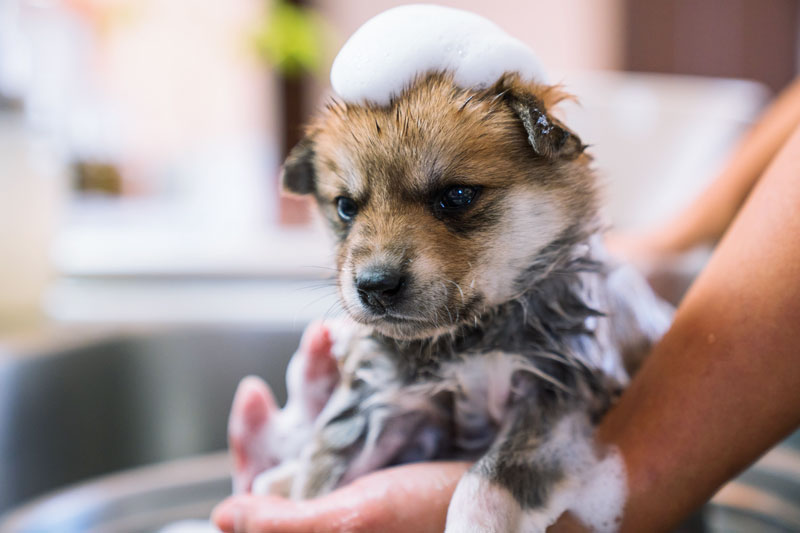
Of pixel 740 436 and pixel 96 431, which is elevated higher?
pixel 740 436

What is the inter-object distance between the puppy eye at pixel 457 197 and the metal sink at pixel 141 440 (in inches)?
26.9

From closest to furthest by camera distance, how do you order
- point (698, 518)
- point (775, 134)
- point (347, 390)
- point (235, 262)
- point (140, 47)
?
point (347, 390)
point (698, 518)
point (775, 134)
point (235, 262)
point (140, 47)

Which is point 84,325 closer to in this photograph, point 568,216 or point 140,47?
point 568,216

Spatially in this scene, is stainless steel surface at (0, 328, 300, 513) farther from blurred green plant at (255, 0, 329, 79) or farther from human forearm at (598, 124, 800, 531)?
blurred green plant at (255, 0, 329, 79)

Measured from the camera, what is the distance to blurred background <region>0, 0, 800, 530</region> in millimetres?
1450

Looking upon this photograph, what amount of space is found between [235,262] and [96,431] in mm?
548

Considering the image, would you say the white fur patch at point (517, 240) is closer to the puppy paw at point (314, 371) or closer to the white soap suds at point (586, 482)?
the white soap suds at point (586, 482)

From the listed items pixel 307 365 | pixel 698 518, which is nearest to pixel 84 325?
pixel 307 365

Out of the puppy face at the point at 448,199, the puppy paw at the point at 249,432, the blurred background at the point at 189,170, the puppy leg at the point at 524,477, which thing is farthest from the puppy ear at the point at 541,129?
the puppy paw at the point at 249,432

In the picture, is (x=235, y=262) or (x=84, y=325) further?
(x=235, y=262)

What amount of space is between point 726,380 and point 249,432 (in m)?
0.64

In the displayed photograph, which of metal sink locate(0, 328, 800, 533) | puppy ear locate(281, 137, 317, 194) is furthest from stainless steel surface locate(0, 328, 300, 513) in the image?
puppy ear locate(281, 137, 317, 194)

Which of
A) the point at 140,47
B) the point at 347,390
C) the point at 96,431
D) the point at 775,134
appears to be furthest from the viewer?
the point at 140,47

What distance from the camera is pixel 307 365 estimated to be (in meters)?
0.99
